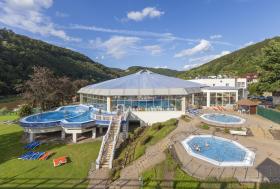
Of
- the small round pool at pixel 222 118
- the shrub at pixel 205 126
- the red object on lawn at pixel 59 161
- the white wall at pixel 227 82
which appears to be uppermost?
the white wall at pixel 227 82

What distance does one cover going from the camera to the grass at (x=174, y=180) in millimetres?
11586

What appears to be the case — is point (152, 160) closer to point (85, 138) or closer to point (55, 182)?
point (55, 182)

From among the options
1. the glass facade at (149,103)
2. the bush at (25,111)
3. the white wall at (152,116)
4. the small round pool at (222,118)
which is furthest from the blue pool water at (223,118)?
the bush at (25,111)

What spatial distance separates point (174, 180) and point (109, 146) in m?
7.26

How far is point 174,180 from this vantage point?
1266 cm

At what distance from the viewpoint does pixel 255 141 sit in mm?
19000

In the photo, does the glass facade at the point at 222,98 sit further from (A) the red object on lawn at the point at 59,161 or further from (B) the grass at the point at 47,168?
(A) the red object on lawn at the point at 59,161

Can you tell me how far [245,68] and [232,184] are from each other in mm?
103901

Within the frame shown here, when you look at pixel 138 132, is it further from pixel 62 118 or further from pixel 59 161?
pixel 62 118

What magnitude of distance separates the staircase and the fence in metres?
19.4

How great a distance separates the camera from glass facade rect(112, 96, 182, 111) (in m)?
27.6

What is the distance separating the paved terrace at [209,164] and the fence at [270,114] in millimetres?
4364

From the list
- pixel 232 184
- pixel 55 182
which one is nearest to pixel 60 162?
pixel 55 182

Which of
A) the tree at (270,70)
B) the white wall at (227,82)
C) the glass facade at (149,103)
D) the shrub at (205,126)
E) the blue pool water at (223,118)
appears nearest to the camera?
the shrub at (205,126)
